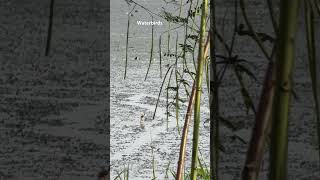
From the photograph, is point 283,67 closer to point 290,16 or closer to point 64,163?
point 290,16

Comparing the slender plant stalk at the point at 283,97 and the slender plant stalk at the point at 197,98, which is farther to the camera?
the slender plant stalk at the point at 197,98

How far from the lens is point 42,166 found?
3.80ft

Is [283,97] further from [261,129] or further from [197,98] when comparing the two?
[197,98]

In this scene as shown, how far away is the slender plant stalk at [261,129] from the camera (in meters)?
0.24

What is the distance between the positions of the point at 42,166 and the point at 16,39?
1.23 ft

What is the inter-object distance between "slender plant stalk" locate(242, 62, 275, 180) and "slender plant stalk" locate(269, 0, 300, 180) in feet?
0.22

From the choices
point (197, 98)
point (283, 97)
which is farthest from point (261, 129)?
point (197, 98)

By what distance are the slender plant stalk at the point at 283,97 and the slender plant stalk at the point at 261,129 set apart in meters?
0.07

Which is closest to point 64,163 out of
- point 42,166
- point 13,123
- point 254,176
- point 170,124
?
point 42,166

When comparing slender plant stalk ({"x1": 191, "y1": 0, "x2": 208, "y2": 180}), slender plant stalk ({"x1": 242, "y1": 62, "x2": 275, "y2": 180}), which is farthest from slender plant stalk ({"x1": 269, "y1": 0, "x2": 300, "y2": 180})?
slender plant stalk ({"x1": 191, "y1": 0, "x2": 208, "y2": 180})

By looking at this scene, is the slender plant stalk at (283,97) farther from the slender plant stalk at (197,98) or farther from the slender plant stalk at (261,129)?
the slender plant stalk at (197,98)

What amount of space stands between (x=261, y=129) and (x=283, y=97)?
0.24 feet

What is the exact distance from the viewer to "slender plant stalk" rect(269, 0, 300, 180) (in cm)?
16

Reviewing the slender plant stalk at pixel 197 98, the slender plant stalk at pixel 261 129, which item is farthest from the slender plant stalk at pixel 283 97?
the slender plant stalk at pixel 197 98
